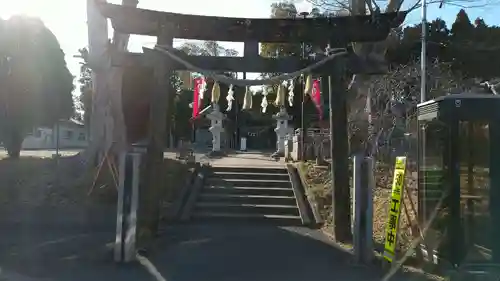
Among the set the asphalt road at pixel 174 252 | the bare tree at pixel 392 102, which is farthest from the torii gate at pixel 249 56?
the bare tree at pixel 392 102

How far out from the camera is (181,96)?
154ft

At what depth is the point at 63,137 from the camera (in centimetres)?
5725

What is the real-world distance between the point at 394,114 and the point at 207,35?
12024 mm

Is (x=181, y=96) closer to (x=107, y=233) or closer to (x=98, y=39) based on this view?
(x=98, y=39)

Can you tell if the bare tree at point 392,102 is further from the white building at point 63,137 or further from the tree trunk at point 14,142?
the white building at point 63,137

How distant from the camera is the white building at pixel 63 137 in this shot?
4972cm

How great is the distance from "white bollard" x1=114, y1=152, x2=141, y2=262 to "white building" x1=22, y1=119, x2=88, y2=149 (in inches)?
1630

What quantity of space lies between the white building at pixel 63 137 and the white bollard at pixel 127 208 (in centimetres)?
4140

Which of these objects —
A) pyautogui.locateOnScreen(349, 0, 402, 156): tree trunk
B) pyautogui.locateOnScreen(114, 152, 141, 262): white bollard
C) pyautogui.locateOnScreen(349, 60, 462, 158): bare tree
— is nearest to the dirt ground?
pyautogui.locateOnScreen(349, 0, 402, 156): tree trunk

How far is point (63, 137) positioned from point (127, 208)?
171 feet

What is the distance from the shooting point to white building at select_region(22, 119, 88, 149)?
49.7 meters

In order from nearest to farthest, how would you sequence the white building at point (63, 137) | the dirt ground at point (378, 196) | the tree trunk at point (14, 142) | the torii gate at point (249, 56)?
the torii gate at point (249, 56) → the dirt ground at point (378, 196) → the tree trunk at point (14, 142) → the white building at point (63, 137)

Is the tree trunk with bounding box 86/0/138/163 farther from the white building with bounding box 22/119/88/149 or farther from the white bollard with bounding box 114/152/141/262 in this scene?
the white building with bounding box 22/119/88/149

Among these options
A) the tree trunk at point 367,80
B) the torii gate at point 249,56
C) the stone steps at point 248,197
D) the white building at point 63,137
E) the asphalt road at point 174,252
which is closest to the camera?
the asphalt road at point 174,252
